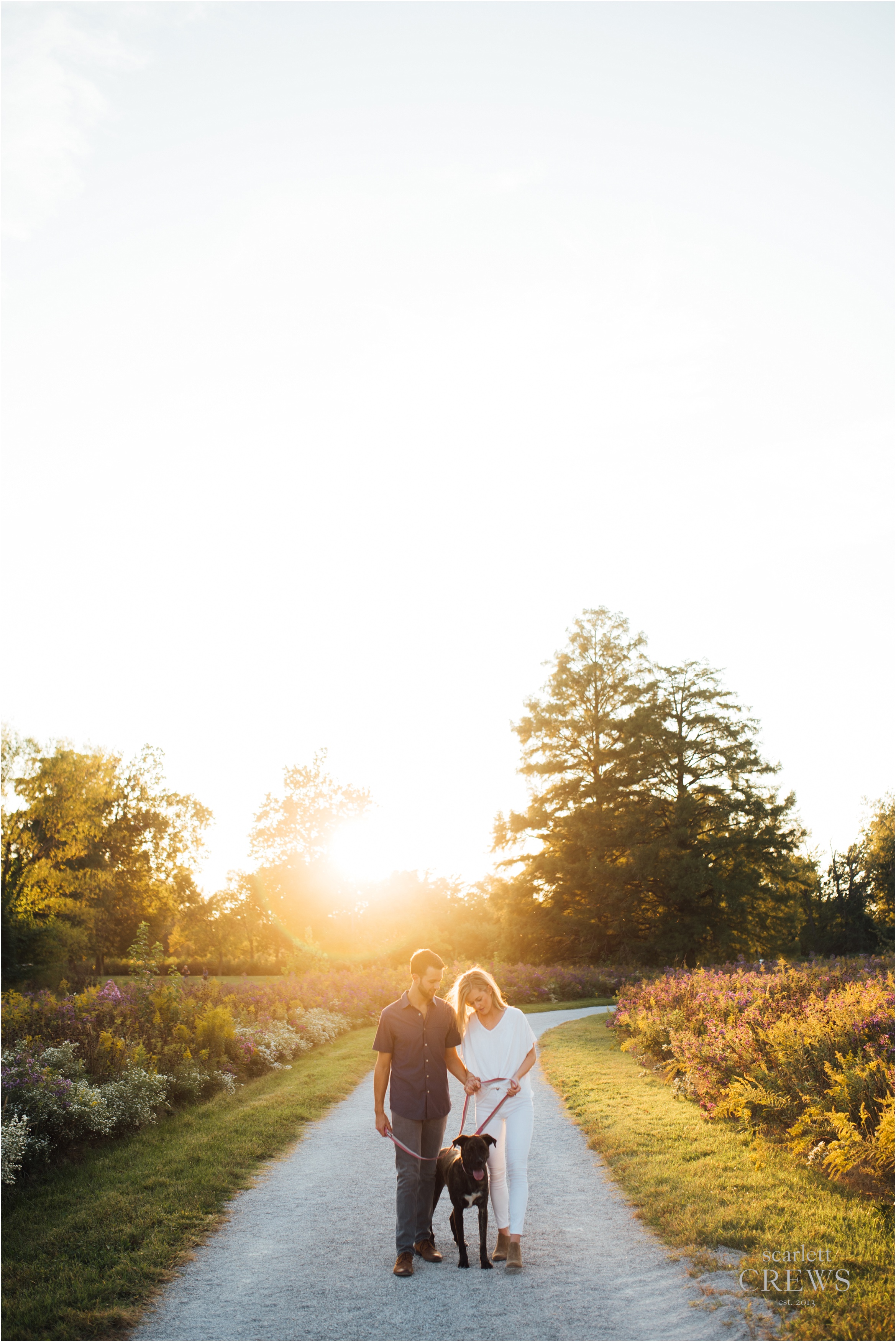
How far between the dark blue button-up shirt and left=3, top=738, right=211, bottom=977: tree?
84.2 ft

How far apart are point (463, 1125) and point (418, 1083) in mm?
400

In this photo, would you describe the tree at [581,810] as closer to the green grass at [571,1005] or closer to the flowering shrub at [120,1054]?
the green grass at [571,1005]

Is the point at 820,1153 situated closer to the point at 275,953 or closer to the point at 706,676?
the point at 706,676

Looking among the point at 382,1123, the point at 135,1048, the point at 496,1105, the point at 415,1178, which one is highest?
the point at 496,1105

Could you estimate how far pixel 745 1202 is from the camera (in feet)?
19.9

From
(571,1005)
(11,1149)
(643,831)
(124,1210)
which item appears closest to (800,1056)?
(124,1210)

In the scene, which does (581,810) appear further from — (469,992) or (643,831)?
(469,992)

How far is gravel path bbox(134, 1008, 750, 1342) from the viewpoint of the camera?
445 cm

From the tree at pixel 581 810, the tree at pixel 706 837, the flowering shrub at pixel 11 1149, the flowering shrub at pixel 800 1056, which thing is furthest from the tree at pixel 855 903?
the flowering shrub at pixel 11 1149

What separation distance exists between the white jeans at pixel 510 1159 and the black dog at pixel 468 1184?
0.42 feet

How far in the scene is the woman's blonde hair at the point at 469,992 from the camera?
230 inches

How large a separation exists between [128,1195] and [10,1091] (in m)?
1.96

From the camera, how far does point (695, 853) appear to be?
3697 cm

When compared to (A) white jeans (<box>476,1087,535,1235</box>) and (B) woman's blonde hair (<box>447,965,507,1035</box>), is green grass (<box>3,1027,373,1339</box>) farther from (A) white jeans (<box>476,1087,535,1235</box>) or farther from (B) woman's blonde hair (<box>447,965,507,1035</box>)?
(B) woman's blonde hair (<box>447,965,507,1035</box>)
